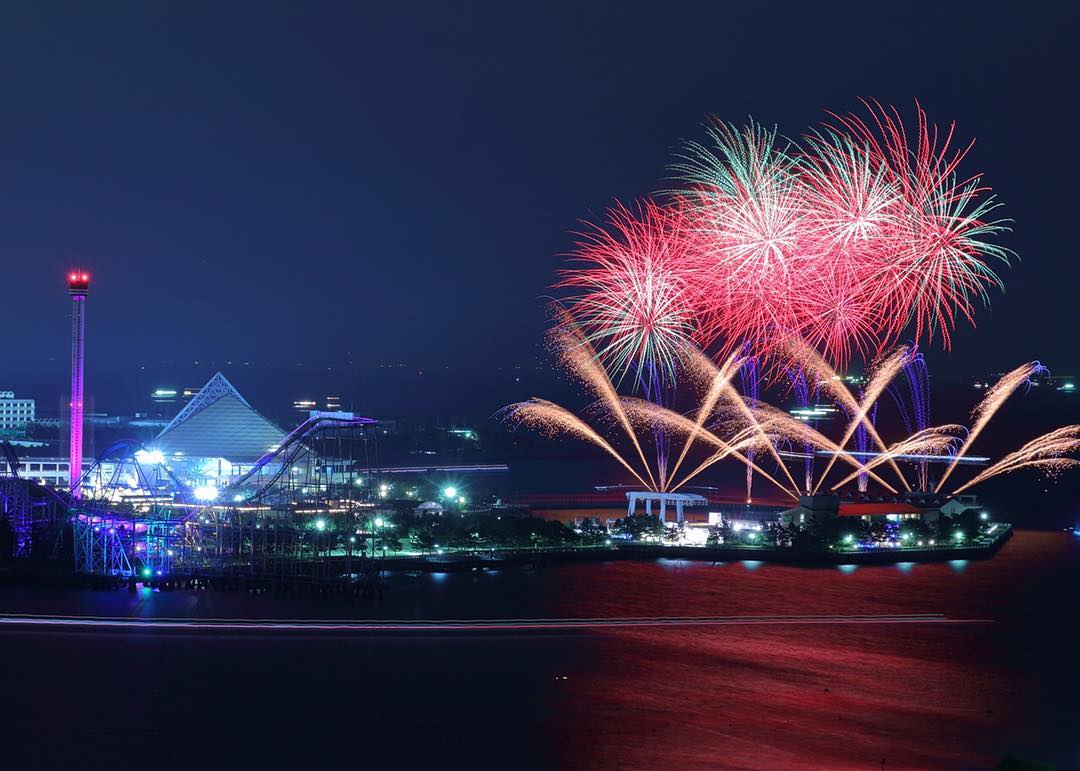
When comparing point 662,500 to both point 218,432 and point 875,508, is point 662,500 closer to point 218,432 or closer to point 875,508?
point 875,508

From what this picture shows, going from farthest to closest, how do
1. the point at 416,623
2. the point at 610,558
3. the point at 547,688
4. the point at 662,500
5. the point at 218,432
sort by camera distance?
the point at 218,432
the point at 662,500
the point at 610,558
the point at 416,623
the point at 547,688

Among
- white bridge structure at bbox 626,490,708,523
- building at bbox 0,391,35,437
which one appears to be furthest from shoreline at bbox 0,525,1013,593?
building at bbox 0,391,35,437

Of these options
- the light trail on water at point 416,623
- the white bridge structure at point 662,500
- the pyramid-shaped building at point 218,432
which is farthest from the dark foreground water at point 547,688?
the pyramid-shaped building at point 218,432

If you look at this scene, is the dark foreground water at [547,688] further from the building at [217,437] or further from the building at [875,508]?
the building at [217,437]

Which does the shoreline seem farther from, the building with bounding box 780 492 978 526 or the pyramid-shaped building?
the pyramid-shaped building

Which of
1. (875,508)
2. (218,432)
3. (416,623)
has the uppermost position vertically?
(218,432)

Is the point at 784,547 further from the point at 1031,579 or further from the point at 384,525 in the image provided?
the point at 384,525

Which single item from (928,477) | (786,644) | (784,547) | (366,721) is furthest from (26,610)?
(928,477)

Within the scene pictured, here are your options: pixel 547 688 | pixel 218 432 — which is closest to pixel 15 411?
pixel 218 432
